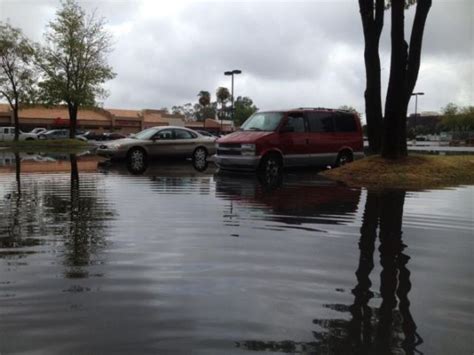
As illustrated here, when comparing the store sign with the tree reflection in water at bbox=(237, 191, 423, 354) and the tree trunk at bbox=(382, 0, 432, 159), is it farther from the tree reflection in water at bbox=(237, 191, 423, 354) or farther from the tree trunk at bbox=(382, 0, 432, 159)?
the tree reflection in water at bbox=(237, 191, 423, 354)

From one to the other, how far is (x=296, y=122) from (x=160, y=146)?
6.49 metres

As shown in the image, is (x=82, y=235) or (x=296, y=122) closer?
(x=82, y=235)

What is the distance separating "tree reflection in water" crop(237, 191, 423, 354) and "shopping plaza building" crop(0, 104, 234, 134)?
6080 centimetres

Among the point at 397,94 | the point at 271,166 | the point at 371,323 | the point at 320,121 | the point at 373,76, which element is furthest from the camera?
the point at 373,76

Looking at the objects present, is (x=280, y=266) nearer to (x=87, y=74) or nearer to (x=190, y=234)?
(x=190, y=234)

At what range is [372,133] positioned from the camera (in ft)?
58.2

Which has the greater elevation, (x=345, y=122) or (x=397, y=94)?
(x=397, y=94)

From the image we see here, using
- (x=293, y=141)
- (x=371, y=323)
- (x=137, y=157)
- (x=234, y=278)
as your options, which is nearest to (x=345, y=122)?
(x=293, y=141)

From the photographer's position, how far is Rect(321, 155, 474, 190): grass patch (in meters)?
12.7

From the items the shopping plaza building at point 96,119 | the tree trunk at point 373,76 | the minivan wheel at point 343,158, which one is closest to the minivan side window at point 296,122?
the minivan wheel at point 343,158

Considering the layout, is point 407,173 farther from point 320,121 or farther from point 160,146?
point 160,146

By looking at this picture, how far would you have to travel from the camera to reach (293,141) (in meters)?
15.2

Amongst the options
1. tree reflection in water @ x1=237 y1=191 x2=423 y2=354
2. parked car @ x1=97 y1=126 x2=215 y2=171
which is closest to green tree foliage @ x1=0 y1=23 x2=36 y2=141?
parked car @ x1=97 y1=126 x2=215 y2=171

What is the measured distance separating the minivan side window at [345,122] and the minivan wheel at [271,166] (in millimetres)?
2860
